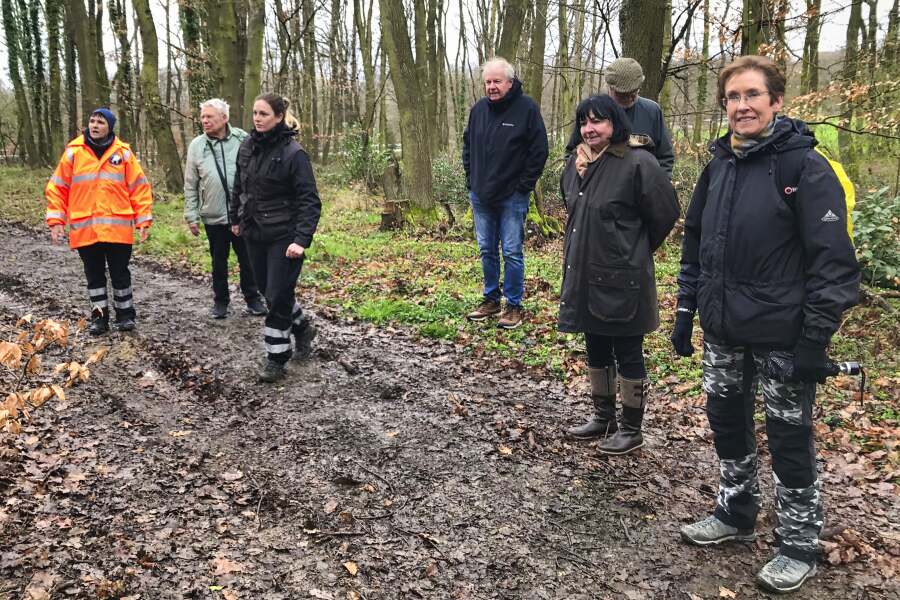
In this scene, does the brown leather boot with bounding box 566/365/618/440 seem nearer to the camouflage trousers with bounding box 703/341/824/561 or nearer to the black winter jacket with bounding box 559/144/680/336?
the black winter jacket with bounding box 559/144/680/336

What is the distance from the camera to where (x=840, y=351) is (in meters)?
6.39

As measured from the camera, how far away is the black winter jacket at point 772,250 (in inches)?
106

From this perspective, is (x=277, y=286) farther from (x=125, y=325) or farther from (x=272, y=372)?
(x=125, y=325)

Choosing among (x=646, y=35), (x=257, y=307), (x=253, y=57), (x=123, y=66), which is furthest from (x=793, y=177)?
(x=123, y=66)

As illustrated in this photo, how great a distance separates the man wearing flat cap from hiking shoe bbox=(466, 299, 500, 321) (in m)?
2.65

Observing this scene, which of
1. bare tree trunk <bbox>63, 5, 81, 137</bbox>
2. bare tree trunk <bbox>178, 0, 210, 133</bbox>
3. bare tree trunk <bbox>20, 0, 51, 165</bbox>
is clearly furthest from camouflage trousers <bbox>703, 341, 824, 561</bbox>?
bare tree trunk <bbox>20, 0, 51, 165</bbox>

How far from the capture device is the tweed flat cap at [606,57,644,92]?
16.9ft

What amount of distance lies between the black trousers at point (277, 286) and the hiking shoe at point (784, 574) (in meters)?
4.08

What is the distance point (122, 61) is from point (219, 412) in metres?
22.6

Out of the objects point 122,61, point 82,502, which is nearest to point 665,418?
point 82,502

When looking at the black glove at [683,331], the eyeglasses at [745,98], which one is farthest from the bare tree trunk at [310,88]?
the eyeglasses at [745,98]

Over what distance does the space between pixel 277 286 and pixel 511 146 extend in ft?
9.43

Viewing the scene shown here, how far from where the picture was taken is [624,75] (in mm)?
5176

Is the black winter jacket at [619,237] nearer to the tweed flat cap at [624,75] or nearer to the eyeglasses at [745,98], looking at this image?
the eyeglasses at [745,98]
